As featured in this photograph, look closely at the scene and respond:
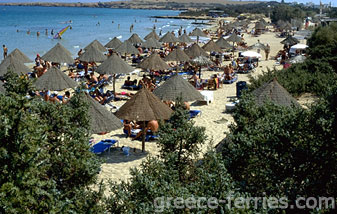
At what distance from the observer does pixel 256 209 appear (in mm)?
4219

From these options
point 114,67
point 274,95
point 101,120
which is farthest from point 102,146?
point 114,67

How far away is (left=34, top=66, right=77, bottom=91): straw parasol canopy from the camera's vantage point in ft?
43.0

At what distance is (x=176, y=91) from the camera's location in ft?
39.7

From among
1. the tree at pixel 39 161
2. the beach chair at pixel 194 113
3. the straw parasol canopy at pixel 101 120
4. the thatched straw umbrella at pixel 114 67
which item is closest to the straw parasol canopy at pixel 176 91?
the beach chair at pixel 194 113

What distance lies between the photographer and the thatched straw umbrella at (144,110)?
952 cm

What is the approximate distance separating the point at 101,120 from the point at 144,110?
1.22m

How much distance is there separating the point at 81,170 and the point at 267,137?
110 inches

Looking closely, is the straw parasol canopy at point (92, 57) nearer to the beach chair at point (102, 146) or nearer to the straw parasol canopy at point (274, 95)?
the beach chair at point (102, 146)

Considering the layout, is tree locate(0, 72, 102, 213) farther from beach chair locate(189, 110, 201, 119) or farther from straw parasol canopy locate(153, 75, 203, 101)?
beach chair locate(189, 110, 201, 119)

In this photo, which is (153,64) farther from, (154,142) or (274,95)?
(274,95)

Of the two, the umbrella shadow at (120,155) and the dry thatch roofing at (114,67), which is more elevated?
the dry thatch roofing at (114,67)

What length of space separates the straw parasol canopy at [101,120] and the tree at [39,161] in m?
3.50

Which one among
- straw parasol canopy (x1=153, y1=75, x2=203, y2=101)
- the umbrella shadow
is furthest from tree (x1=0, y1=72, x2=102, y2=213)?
straw parasol canopy (x1=153, y1=75, x2=203, y2=101)

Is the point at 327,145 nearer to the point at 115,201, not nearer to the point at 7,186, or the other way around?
the point at 115,201
